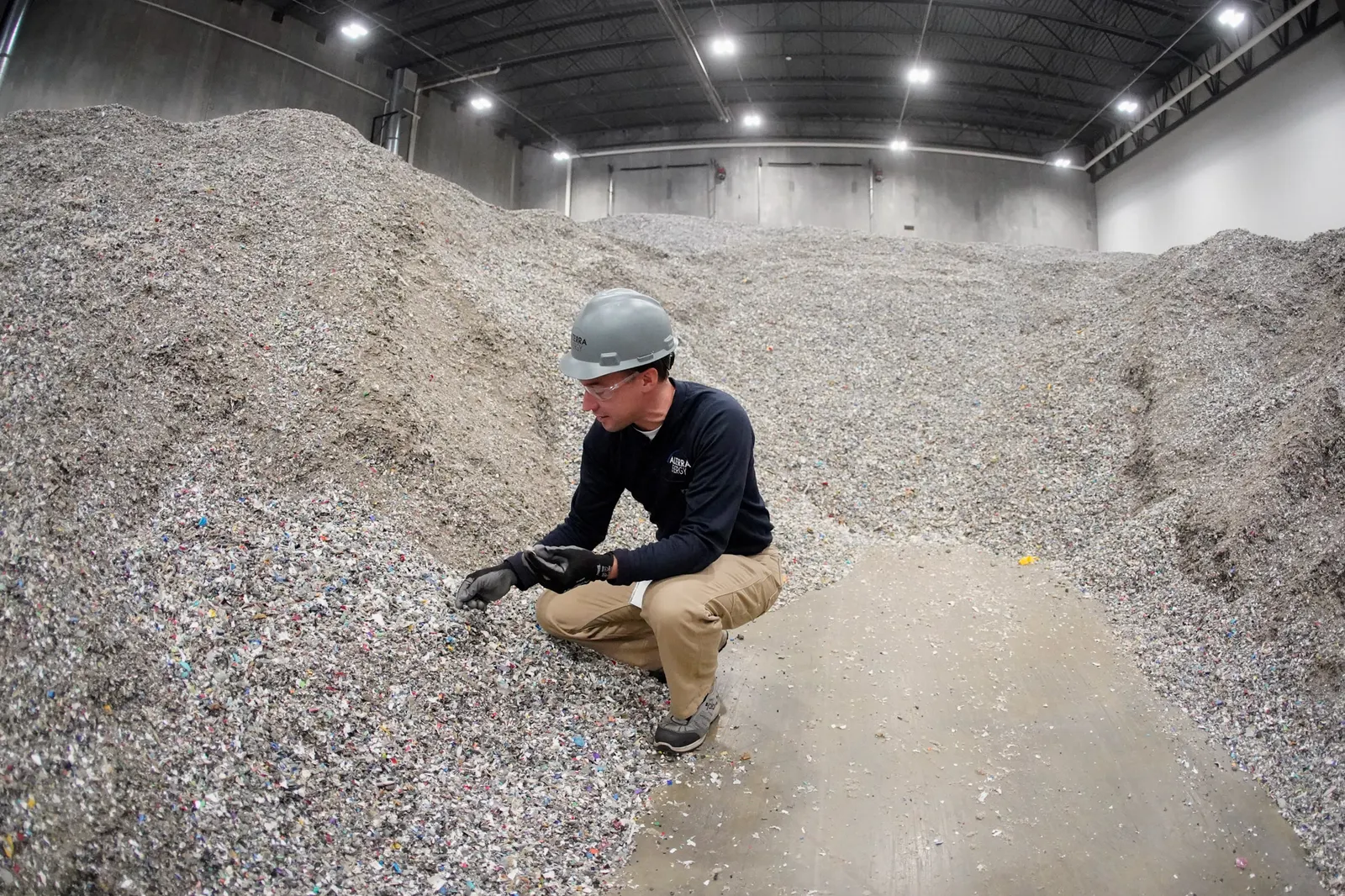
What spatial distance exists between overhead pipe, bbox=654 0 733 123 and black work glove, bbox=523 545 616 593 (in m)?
11.3

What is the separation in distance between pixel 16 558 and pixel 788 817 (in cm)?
232

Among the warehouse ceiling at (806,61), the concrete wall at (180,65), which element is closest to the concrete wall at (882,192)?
the warehouse ceiling at (806,61)

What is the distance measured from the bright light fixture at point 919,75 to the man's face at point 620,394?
14112 mm

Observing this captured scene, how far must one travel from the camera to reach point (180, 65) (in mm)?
10883

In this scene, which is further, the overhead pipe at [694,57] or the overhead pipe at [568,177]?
the overhead pipe at [568,177]

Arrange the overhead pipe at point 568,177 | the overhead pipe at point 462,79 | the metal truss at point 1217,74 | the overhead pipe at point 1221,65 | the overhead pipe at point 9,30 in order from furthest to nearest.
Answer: the overhead pipe at point 568,177 → the overhead pipe at point 462,79 → the metal truss at point 1217,74 → the overhead pipe at point 1221,65 → the overhead pipe at point 9,30

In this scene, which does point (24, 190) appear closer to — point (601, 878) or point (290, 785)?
point (290, 785)

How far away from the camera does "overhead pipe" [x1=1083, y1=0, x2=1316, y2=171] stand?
1024cm

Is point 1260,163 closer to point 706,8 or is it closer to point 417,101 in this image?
point 706,8

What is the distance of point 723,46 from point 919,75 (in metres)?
4.15

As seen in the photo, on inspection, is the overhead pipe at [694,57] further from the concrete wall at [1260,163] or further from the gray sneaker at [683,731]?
the gray sneaker at [683,731]

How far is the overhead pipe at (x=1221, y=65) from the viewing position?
33.6 ft

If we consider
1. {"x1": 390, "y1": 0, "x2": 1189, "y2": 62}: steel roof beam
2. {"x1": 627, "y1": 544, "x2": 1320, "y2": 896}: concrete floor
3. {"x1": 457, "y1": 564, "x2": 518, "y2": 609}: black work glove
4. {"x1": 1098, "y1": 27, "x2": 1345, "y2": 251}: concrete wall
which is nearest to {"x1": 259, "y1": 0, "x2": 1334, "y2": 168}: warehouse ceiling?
{"x1": 390, "y1": 0, "x2": 1189, "y2": 62}: steel roof beam

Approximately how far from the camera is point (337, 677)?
7.21 ft
